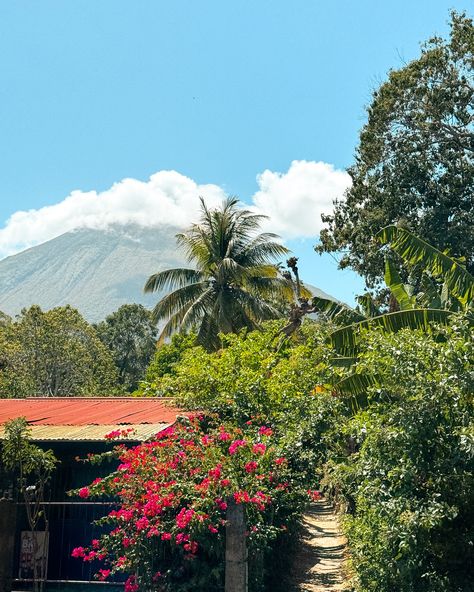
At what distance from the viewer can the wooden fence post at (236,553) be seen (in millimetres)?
6715

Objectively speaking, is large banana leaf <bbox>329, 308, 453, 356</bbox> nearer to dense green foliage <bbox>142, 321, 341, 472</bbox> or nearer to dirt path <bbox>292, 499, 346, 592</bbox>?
dense green foliage <bbox>142, 321, 341, 472</bbox>

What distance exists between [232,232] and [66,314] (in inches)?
625

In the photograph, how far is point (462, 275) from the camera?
11.3m

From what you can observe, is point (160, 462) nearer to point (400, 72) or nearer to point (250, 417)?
point (250, 417)

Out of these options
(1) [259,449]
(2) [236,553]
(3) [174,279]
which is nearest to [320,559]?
(1) [259,449]

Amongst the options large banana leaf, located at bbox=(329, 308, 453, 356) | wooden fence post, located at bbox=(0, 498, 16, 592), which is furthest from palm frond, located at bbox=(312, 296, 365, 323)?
wooden fence post, located at bbox=(0, 498, 16, 592)

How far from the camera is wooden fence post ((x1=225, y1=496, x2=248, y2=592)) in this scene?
6.71m

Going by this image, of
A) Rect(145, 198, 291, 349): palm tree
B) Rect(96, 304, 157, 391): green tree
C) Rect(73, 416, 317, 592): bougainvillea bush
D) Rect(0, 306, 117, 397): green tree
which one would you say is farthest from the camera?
Rect(96, 304, 157, 391): green tree

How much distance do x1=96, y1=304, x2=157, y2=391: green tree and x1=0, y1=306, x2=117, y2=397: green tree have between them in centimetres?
1809

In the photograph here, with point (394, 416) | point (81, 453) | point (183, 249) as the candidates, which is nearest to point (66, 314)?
point (183, 249)

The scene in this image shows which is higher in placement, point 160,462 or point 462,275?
point 462,275

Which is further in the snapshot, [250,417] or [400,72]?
[400,72]

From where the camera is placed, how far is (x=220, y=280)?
21.3 m

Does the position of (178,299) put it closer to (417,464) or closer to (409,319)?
(409,319)
